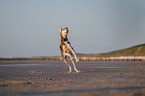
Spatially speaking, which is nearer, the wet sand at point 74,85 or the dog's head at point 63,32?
the wet sand at point 74,85

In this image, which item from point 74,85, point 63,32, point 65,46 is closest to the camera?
point 74,85

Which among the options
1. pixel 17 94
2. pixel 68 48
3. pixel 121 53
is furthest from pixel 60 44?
pixel 121 53

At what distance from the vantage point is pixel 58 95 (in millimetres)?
6996

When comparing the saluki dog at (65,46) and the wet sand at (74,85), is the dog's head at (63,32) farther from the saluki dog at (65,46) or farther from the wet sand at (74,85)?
the wet sand at (74,85)

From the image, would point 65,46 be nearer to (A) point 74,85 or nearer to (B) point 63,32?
(B) point 63,32

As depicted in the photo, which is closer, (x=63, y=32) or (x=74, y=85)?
(x=74, y=85)

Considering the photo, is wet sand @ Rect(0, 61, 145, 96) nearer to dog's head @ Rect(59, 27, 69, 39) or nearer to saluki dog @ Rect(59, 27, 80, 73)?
saluki dog @ Rect(59, 27, 80, 73)

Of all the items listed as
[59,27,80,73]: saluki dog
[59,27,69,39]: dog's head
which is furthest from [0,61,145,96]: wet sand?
[59,27,69,39]: dog's head

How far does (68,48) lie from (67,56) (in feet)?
2.00

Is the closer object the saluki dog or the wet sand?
the wet sand

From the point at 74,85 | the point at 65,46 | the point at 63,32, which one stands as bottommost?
the point at 74,85

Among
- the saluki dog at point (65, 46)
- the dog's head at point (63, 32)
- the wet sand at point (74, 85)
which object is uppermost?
the dog's head at point (63, 32)

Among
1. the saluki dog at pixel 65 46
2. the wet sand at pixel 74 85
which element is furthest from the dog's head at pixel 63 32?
the wet sand at pixel 74 85

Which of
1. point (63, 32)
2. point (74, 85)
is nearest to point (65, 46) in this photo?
point (63, 32)
